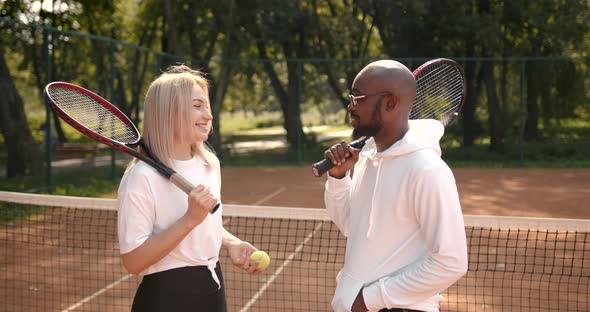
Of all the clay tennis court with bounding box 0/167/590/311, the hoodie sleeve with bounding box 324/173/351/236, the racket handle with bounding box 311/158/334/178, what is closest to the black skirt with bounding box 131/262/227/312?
the hoodie sleeve with bounding box 324/173/351/236

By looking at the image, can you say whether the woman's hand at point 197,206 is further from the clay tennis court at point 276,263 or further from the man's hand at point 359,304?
the clay tennis court at point 276,263

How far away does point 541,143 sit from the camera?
59.1 ft

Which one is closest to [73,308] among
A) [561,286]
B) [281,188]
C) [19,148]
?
[561,286]

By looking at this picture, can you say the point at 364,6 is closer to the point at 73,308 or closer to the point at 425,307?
the point at 73,308

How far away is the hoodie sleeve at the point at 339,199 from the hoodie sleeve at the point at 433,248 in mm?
478

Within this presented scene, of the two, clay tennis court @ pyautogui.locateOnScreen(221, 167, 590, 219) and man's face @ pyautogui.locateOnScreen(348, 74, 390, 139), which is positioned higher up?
man's face @ pyautogui.locateOnScreen(348, 74, 390, 139)

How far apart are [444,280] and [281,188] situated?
11.5 meters

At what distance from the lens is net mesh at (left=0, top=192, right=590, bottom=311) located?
5188 millimetres

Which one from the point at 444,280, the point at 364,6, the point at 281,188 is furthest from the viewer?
the point at 364,6

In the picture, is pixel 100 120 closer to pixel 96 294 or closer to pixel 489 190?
pixel 96 294

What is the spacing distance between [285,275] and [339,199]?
13.1 ft

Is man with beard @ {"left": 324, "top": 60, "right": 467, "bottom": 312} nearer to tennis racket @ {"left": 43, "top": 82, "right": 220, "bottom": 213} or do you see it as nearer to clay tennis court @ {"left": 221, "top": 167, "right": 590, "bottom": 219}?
tennis racket @ {"left": 43, "top": 82, "right": 220, "bottom": 213}

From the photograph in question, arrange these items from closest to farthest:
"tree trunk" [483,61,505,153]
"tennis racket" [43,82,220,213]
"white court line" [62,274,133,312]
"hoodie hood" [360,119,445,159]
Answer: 1. "hoodie hood" [360,119,445,159]
2. "tennis racket" [43,82,220,213]
3. "white court line" [62,274,133,312]
4. "tree trunk" [483,61,505,153]

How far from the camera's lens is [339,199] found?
8.38 ft
